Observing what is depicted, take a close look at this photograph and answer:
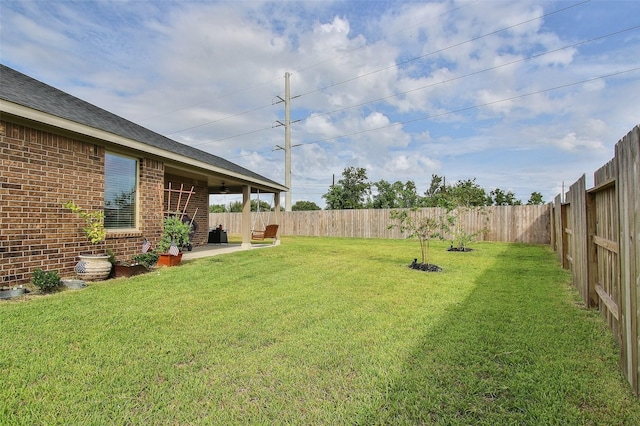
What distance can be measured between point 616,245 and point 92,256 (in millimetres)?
7073

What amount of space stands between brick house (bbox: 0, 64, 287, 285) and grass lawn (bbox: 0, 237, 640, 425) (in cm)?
120

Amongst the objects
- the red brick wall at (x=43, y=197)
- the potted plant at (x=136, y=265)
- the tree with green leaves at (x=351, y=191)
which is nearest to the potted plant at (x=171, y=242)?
the potted plant at (x=136, y=265)

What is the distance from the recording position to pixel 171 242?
7.39 m

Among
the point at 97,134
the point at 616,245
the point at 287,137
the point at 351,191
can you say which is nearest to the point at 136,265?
the point at 97,134

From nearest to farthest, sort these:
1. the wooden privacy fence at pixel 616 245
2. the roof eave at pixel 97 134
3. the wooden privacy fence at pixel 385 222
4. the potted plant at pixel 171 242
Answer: the wooden privacy fence at pixel 616 245 → the roof eave at pixel 97 134 → the potted plant at pixel 171 242 → the wooden privacy fence at pixel 385 222

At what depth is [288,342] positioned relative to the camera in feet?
9.62

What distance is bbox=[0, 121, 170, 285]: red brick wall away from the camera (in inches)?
185

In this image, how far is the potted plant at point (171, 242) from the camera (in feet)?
23.6

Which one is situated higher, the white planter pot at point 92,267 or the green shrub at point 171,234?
the green shrub at point 171,234

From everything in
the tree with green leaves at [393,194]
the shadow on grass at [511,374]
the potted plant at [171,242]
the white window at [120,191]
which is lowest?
the shadow on grass at [511,374]

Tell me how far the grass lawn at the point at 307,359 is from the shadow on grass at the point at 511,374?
1 centimetres

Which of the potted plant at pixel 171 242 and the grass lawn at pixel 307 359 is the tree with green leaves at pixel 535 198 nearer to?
the grass lawn at pixel 307 359

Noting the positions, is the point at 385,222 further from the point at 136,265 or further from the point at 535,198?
the point at 535,198

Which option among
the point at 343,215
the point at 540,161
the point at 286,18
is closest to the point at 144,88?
the point at 286,18
